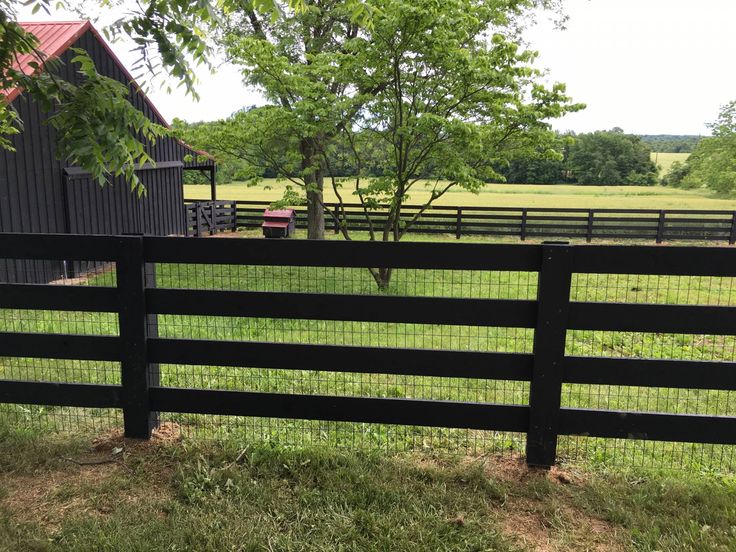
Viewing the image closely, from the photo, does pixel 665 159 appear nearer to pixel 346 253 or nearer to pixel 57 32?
pixel 57 32

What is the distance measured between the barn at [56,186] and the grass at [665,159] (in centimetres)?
6704

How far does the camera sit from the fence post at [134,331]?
11.8 feet

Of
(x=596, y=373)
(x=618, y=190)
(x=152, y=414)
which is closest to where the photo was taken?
(x=596, y=373)

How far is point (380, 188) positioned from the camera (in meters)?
12.6

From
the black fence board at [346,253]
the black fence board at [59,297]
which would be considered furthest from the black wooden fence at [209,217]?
the black fence board at [346,253]

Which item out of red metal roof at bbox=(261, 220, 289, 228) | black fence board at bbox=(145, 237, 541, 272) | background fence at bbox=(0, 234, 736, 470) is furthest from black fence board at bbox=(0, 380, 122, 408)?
red metal roof at bbox=(261, 220, 289, 228)

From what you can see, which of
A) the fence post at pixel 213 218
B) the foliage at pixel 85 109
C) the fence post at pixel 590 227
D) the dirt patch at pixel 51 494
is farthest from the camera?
the fence post at pixel 590 227

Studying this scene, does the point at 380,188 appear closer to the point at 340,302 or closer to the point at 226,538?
the point at 340,302

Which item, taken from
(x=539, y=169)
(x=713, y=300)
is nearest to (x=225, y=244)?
(x=713, y=300)

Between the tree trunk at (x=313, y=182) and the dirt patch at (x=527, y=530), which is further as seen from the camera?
the tree trunk at (x=313, y=182)

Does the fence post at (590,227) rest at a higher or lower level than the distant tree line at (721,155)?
lower

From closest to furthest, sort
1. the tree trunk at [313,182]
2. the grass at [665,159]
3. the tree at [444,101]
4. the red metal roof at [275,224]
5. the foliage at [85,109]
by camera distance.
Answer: the foliage at [85,109] → the tree at [444,101] → the tree trunk at [313,182] → the red metal roof at [275,224] → the grass at [665,159]

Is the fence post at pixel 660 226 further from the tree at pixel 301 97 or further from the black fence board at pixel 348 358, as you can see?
the black fence board at pixel 348 358

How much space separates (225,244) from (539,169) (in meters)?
70.1
